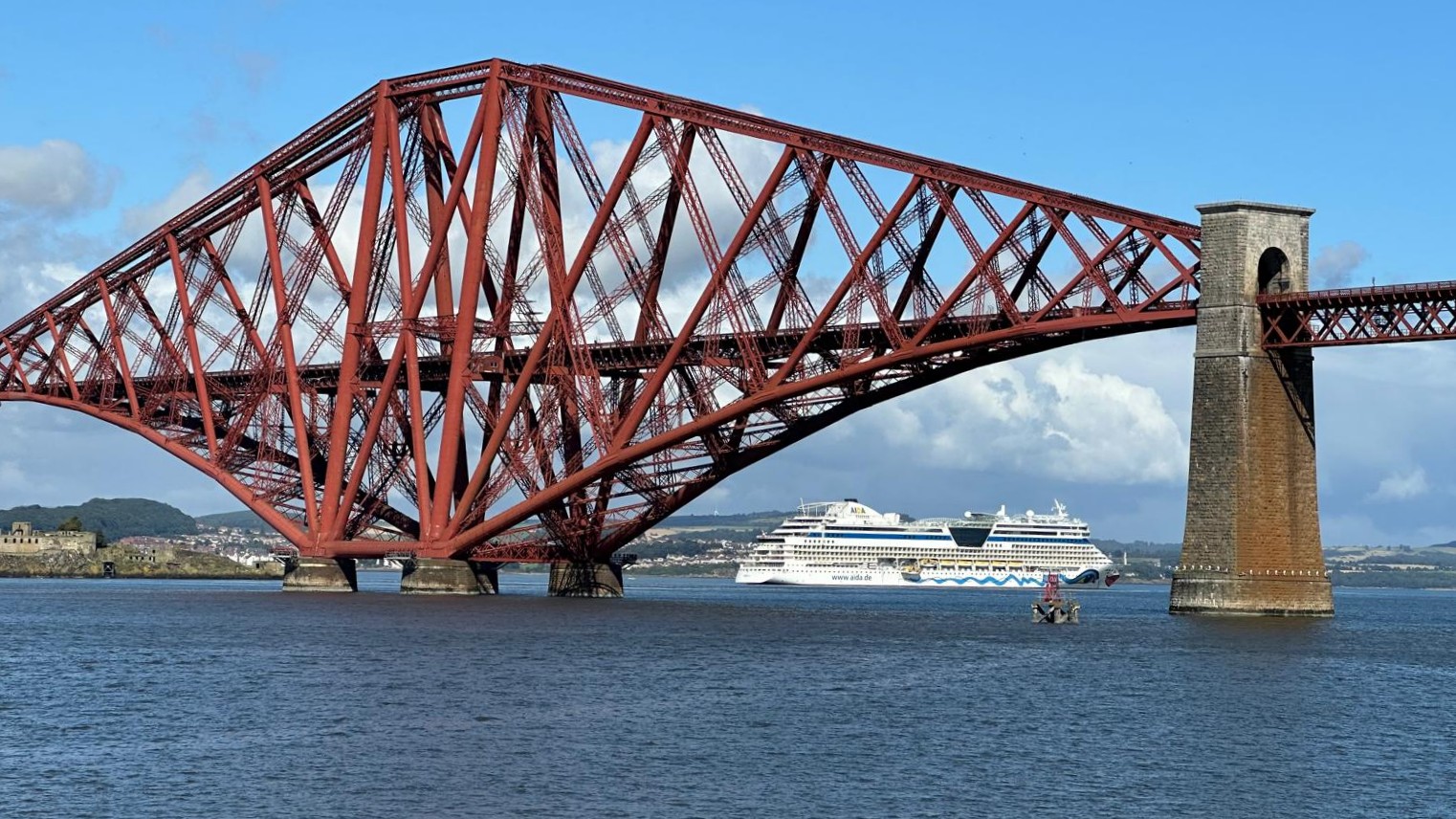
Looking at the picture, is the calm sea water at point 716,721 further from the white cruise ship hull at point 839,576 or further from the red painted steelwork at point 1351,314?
the white cruise ship hull at point 839,576

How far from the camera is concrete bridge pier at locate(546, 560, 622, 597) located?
102 metres

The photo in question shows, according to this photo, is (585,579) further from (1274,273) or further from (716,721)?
(716,721)

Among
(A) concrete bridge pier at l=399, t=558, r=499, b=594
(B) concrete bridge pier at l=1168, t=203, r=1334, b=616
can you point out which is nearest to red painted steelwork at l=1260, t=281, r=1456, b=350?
(B) concrete bridge pier at l=1168, t=203, r=1334, b=616

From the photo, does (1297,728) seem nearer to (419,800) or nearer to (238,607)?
(419,800)

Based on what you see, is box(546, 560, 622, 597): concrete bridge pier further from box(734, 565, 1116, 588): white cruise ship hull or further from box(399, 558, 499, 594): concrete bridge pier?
box(734, 565, 1116, 588): white cruise ship hull

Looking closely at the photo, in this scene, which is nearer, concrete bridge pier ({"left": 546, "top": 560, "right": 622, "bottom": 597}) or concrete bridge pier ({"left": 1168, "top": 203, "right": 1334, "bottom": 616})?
concrete bridge pier ({"left": 1168, "top": 203, "right": 1334, "bottom": 616})

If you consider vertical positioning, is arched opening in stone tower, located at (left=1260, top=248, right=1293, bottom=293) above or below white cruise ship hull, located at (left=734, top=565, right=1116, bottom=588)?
above

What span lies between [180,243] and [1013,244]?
167ft

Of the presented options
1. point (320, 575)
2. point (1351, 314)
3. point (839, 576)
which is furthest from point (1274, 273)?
point (839, 576)

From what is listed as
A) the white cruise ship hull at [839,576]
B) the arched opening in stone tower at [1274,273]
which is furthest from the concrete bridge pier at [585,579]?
the white cruise ship hull at [839,576]

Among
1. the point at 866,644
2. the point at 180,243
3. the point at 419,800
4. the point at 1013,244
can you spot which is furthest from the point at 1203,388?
the point at 180,243

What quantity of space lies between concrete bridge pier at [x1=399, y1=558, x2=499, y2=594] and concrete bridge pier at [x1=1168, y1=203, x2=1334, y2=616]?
1335 inches

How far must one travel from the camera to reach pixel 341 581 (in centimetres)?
10256

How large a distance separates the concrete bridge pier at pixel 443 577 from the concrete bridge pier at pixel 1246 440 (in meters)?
33.9
